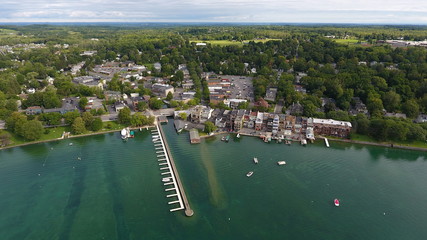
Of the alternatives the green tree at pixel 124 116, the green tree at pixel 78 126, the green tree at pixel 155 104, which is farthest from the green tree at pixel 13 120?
the green tree at pixel 155 104

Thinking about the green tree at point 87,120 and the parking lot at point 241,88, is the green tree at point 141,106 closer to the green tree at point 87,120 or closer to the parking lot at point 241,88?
the green tree at point 87,120

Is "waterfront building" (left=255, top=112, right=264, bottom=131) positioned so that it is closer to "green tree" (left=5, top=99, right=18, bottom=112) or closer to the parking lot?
A: the parking lot

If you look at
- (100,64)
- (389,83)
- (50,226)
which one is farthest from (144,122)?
(100,64)

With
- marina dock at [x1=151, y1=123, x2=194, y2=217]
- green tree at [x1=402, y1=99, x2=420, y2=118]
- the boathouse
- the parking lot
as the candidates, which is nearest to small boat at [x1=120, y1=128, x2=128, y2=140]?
marina dock at [x1=151, y1=123, x2=194, y2=217]

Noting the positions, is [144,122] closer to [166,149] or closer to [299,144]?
[166,149]

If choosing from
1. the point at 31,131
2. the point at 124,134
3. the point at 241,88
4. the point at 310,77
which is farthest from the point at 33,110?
the point at 310,77

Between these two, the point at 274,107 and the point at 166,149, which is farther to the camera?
the point at 274,107

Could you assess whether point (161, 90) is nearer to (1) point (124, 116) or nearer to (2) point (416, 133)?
(1) point (124, 116)
